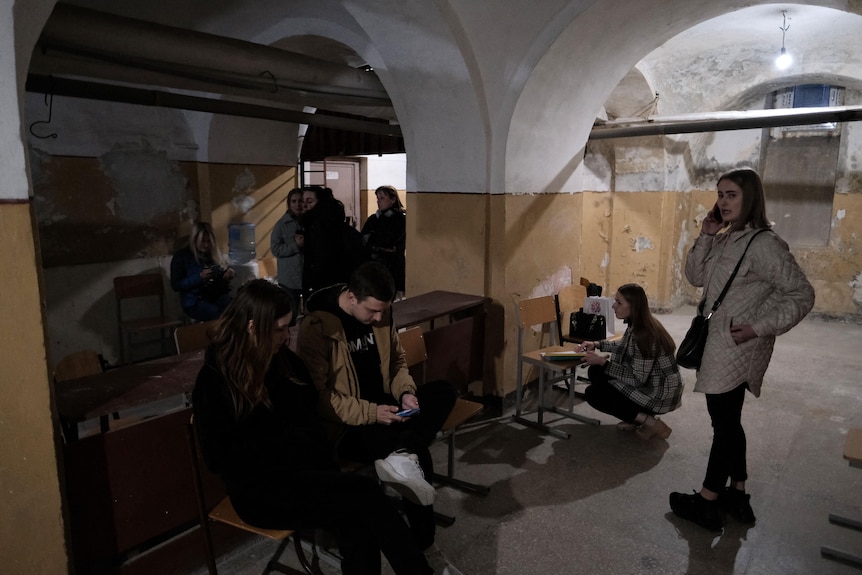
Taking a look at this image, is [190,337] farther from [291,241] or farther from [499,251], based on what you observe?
[499,251]

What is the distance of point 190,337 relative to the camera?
3324 millimetres

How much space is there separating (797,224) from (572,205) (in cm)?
479

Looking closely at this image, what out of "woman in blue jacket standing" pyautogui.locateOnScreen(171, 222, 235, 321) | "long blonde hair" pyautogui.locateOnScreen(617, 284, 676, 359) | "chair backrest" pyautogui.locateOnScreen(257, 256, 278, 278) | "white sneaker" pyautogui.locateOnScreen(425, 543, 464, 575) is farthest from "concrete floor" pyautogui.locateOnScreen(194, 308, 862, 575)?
"chair backrest" pyautogui.locateOnScreen(257, 256, 278, 278)

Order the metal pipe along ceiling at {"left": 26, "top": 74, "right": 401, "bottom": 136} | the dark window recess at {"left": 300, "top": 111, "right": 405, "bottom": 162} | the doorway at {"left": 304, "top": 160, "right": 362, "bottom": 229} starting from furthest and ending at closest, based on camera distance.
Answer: the doorway at {"left": 304, "top": 160, "right": 362, "bottom": 229}, the dark window recess at {"left": 300, "top": 111, "right": 405, "bottom": 162}, the metal pipe along ceiling at {"left": 26, "top": 74, "right": 401, "bottom": 136}

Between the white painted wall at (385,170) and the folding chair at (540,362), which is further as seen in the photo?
the white painted wall at (385,170)

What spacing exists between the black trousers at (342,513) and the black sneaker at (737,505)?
1.87 metres

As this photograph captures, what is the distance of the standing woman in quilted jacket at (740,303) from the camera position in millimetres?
2746

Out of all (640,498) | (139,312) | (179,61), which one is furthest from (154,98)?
(640,498)

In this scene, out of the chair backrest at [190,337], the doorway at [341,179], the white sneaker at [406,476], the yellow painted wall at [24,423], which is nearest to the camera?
the yellow painted wall at [24,423]

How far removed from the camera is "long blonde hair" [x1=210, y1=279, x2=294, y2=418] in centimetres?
221

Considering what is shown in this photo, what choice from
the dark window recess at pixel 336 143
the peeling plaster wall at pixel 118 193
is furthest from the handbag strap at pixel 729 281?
the dark window recess at pixel 336 143

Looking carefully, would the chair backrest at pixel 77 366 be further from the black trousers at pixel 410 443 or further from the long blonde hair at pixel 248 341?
the black trousers at pixel 410 443

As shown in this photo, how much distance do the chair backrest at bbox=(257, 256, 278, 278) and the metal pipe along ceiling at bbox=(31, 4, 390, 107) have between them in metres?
2.40

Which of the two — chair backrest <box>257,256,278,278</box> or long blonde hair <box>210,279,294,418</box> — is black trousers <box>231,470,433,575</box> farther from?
chair backrest <box>257,256,278,278</box>
